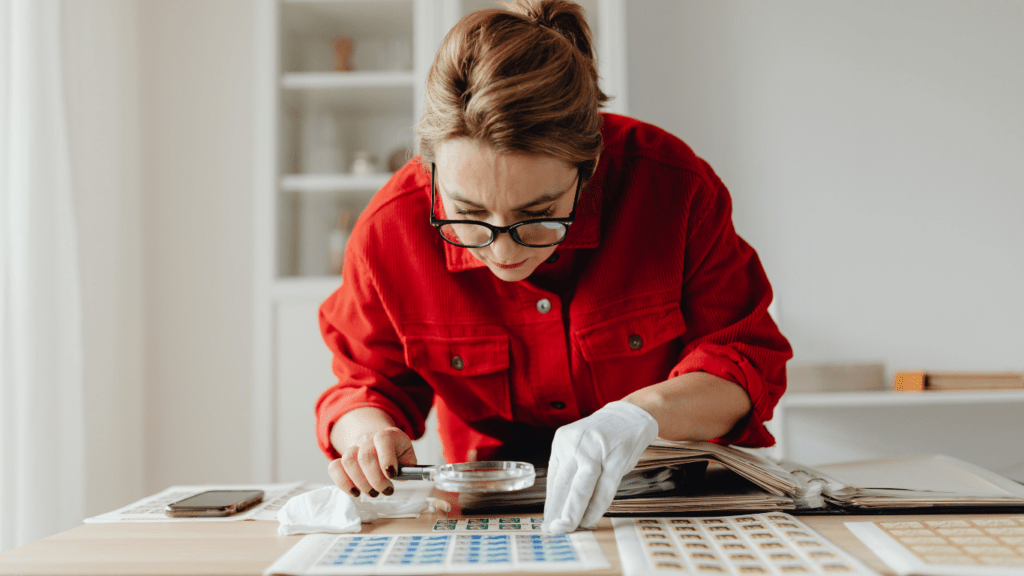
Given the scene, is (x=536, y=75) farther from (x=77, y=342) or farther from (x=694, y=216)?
(x=77, y=342)

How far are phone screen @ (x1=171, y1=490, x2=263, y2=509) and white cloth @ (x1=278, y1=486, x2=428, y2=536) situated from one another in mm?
139

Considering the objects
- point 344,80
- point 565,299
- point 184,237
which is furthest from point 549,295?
point 184,237

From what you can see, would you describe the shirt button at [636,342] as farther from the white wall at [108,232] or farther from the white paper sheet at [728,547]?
the white wall at [108,232]

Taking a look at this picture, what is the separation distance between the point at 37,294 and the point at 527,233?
1455mm

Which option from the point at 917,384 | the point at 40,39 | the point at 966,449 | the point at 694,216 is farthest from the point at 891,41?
the point at 40,39

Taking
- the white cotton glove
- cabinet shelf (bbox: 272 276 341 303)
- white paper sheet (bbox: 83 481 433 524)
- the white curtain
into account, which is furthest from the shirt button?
the white curtain

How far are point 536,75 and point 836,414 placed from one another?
75.9 inches

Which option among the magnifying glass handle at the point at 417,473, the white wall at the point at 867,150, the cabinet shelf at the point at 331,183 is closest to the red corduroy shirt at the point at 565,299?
the magnifying glass handle at the point at 417,473

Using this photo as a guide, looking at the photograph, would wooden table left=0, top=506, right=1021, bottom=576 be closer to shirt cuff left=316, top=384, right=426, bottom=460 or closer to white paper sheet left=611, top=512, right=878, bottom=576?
white paper sheet left=611, top=512, right=878, bottom=576

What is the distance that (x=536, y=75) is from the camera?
79 cm

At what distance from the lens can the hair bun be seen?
2.98ft

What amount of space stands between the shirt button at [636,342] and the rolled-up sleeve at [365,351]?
337 millimetres

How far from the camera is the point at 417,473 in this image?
0.78 meters

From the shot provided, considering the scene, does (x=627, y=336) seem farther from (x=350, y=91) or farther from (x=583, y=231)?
(x=350, y=91)
